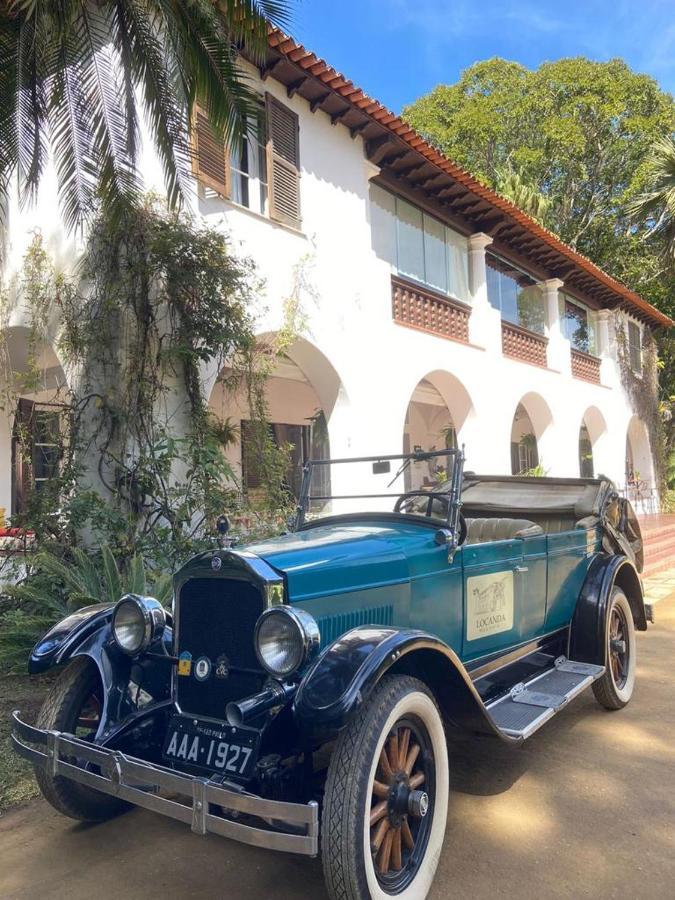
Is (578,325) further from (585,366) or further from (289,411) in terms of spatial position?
(289,411)

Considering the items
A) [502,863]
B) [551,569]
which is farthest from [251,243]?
[502,863]

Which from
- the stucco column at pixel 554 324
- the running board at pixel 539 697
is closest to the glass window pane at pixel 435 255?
the stucco column at pixel 554 324

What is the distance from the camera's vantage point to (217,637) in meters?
2.89

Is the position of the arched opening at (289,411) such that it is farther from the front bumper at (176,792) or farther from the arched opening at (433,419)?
the front bumper at (176,792)

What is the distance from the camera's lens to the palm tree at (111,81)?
15.5ft

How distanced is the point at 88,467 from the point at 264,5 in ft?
12.9

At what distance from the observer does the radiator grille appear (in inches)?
110

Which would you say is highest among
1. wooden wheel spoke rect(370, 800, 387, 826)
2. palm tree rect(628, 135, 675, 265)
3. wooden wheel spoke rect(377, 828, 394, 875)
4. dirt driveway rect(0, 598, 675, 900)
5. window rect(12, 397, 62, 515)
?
palm tree rect(628, 135, 675, 265)

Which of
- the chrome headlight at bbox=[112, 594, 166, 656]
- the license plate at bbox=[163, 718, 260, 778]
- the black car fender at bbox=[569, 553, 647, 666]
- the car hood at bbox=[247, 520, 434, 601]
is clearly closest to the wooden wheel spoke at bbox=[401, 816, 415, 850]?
the license plate at bbox=[163, 718, 260, 778]

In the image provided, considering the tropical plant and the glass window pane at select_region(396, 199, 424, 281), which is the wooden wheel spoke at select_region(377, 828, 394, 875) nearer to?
the tropical plant

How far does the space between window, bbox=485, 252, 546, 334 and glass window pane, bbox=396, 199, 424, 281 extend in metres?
2.39

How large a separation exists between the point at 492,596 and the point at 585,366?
13.5m

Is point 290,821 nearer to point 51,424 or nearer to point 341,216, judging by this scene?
point 51,424

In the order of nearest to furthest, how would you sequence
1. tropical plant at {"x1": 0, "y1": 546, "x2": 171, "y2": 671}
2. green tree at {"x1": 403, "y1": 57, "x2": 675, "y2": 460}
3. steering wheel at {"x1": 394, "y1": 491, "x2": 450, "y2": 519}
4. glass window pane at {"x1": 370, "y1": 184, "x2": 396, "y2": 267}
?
steering wheel at {"x1": 394, "y1": 491, "x2": 450, "y2": 519}, tropical plant at {"x1": 0, "y1": 546, "x2": 171, "y2": 671}, glass window pane at {"x1": 370, "y1": 184, "x2": 396, "y2": 267}, green tree at {"x1": 403, "y1": 57, "x2": 675, "y2": 460}
